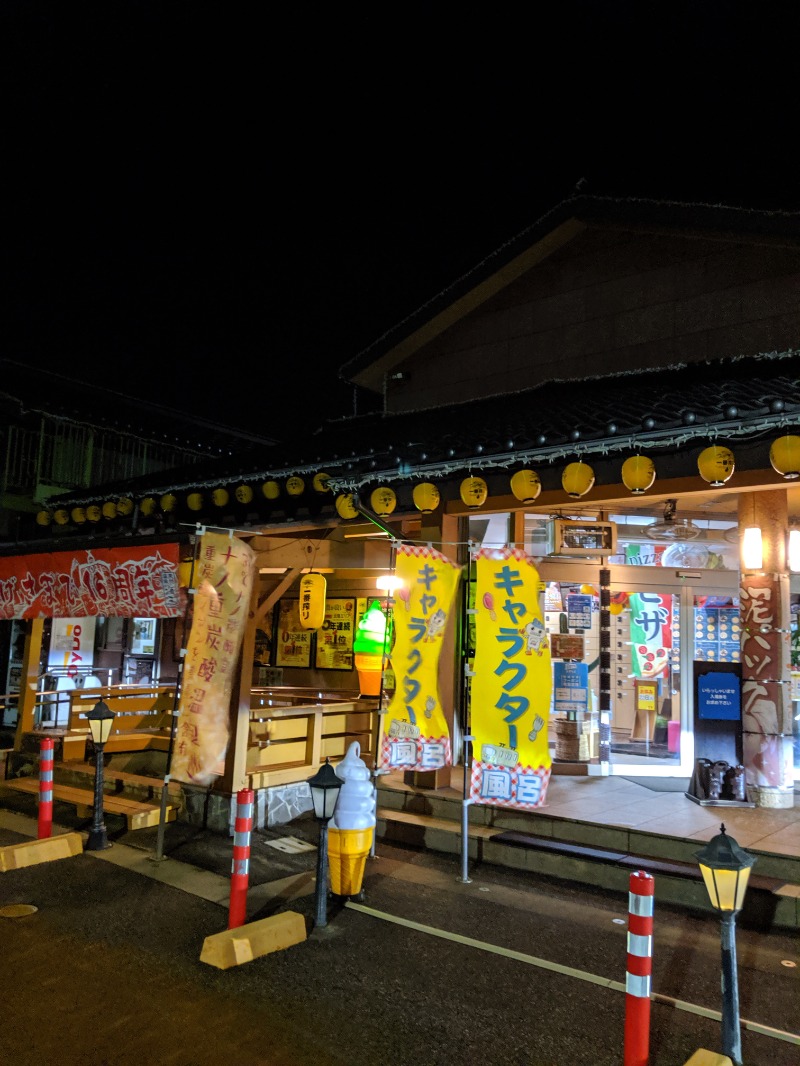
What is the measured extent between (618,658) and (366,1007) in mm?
8958

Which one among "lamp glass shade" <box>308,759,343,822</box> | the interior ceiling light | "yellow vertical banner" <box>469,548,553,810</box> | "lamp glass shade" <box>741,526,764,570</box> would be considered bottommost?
"lamp glass shade" <box>308,759,343,822</box>

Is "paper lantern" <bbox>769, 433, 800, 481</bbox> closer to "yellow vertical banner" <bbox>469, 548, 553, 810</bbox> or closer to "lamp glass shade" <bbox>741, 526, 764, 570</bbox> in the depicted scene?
"lamp glass shade" <bbox>741, 526, 764, 570</bbox>

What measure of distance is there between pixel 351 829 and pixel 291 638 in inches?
444

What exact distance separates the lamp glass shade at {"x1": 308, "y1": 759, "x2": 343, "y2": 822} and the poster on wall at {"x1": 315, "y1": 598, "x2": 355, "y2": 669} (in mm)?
10205

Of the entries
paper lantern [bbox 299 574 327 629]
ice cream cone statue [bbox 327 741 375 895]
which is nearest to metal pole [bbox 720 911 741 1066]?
ice cream cone statue [bbox 327 741 375 895]

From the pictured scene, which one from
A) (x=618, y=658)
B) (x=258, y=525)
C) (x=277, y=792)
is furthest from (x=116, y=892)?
(x=618, y=658)

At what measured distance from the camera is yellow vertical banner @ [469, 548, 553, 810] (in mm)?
7672

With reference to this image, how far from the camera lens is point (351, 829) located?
689 cm

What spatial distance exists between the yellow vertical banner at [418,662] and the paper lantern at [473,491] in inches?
55.4

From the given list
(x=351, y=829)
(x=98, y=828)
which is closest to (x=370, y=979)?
(x=351, y=829)

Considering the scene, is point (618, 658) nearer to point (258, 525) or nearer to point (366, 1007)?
point (258, 525)

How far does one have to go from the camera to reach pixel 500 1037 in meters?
4.70

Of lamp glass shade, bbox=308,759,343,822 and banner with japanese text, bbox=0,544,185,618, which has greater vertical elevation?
banner with japanese text, bbox=0,544,185,618

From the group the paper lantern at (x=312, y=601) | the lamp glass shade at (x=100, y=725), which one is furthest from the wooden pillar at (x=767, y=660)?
the lamp glass shade at (x=100, y=725)
